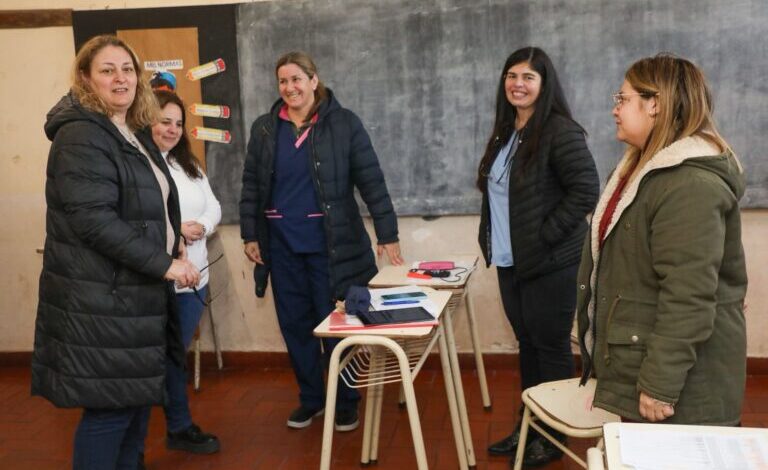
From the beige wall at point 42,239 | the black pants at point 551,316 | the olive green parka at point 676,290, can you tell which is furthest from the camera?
the beige wall at point 42,239

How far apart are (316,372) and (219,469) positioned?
2.02ft

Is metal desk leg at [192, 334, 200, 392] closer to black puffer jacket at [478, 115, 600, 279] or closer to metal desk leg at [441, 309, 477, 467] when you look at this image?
metal desk leg at [441, 309, 477, 467]

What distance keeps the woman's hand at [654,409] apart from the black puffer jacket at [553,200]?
3.01 feet

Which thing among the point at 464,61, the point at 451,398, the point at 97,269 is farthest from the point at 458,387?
the point at 464,61

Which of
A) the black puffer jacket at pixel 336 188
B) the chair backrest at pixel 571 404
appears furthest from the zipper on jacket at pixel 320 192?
the chair backrest at pixel 571 404

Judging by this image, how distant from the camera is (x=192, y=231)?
115 inches

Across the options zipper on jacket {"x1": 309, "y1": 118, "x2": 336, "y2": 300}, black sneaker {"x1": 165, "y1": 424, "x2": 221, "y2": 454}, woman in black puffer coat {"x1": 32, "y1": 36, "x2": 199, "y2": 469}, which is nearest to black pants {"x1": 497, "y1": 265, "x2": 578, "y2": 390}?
zipper on jacket {"x1": 309, "y1": 118, "x2": 336, "y2": 300}

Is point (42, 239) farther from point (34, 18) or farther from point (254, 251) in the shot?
point (254, 251)

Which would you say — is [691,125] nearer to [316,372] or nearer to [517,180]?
[517,180]

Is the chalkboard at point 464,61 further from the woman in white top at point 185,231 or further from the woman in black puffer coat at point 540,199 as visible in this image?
the woman in black puffer coat at point 540,199

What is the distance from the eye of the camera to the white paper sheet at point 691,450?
1.25 meters

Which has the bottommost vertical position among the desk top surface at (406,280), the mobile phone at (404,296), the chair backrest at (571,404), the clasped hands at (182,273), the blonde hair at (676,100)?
the chair backrest at (571,404)

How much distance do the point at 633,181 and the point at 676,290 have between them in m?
0.28

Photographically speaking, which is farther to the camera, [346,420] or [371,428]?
[346,420]
